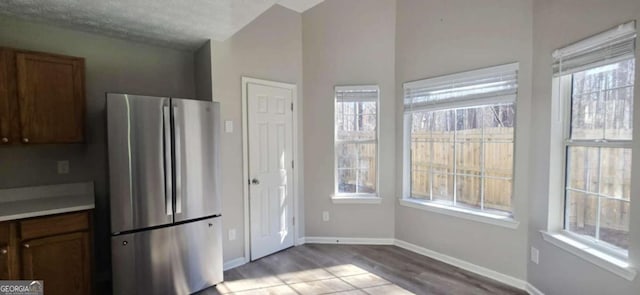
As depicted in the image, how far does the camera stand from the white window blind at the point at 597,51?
1767mm

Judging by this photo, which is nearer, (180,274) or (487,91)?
(180,274)

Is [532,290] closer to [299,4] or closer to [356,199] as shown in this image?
[356,199]

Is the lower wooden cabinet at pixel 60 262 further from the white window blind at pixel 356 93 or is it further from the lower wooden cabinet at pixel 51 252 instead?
the white window blind at pixel 356 93

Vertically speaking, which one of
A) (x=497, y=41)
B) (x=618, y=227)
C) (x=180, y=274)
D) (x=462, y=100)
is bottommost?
(x=180, y=274)

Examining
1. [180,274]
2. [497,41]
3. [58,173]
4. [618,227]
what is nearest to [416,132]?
[497,41]

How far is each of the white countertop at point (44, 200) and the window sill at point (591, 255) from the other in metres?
3.53

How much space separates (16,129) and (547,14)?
13.5ft

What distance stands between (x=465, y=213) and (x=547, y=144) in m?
1.01

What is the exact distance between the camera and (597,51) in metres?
1.95

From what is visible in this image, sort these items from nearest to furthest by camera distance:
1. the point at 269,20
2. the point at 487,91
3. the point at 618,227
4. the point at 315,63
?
the point at 618,227 < the point at 487,91 < the point at 269,20 < the point at 315,63

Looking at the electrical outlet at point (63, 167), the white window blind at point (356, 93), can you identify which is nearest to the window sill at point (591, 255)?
the white window blind at point (356, 93)

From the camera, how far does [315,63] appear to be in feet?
12.2

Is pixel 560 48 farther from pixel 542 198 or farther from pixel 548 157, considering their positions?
pixel 542 198

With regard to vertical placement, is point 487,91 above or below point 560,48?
below
